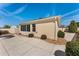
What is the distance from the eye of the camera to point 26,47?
5.80m

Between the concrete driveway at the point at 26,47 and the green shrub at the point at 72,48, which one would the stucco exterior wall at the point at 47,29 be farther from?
the green shrub at the point at 72,48

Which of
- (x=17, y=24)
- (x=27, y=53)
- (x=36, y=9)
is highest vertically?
(x=36, y=9)

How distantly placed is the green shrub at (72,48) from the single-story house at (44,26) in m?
0.44

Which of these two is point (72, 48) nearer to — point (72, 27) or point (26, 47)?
point (72, 27)

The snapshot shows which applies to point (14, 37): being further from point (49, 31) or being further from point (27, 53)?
point (49, 31)

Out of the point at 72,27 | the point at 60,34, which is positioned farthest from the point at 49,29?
the point at 72,27

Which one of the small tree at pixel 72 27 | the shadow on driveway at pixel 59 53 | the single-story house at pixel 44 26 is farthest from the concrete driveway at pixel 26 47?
the small tree at pixel 72 27

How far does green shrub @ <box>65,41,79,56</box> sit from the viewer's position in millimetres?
5387

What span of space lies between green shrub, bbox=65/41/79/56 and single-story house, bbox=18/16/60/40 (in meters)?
0.44

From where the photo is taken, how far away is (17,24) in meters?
5.78

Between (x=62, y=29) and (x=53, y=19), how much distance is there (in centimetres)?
35

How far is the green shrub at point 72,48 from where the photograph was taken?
539 cm

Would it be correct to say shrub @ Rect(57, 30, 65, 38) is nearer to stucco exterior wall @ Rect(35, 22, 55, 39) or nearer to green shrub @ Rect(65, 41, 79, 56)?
stucco exterior wall @ Rect(35, 22, 55, 39)

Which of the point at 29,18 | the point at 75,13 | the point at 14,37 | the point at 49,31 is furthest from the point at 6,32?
the point at 75,13
